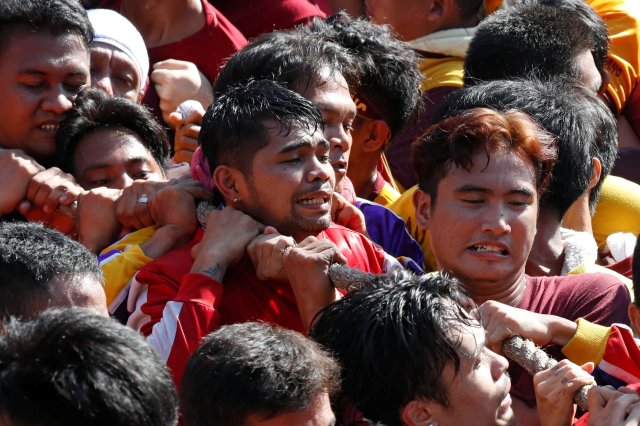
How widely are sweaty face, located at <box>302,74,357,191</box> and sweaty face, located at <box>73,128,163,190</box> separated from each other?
63 centimetres

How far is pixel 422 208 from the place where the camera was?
406cm

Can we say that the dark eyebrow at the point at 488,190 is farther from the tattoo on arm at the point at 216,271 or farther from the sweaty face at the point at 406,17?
the sweaty face at the point at 406,17

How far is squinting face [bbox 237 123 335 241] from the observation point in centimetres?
377

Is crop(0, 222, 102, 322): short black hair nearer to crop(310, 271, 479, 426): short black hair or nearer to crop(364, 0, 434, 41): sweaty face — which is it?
crop(310, 271, 479, 426): short black hair

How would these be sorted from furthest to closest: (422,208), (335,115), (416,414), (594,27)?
1. (594,27)
2. (335,115)
3. (422,208)
4. (416,414)

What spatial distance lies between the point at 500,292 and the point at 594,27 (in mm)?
1590

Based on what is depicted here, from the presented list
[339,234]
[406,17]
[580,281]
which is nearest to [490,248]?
[580,281]

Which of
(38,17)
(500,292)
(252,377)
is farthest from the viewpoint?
(38,17)

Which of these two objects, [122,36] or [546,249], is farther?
[122,36]

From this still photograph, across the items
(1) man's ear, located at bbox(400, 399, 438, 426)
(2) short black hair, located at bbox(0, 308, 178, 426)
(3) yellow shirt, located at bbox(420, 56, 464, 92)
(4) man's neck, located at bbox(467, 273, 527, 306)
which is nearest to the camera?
(2) short black hair, located at bbox(0, 308, 178, 426)

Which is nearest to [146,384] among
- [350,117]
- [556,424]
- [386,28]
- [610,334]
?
[556,424]

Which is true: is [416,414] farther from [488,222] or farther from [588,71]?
[588,71]

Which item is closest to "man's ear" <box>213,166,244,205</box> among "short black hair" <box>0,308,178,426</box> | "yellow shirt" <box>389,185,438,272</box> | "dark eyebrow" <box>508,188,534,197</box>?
"yellow shirt" <box>389,185,438,272</box>

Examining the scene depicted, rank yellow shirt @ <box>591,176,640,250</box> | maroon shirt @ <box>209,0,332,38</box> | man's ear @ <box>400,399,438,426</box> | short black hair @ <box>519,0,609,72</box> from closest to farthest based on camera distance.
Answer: man's ear @ <box>400,399,438,426</box>
yellow shirt @ <box>591,176,640,250</box>
short black hair @ <box>519,0,609,72</box>
maroon shirt @ <box>209,0,332,38</box>
